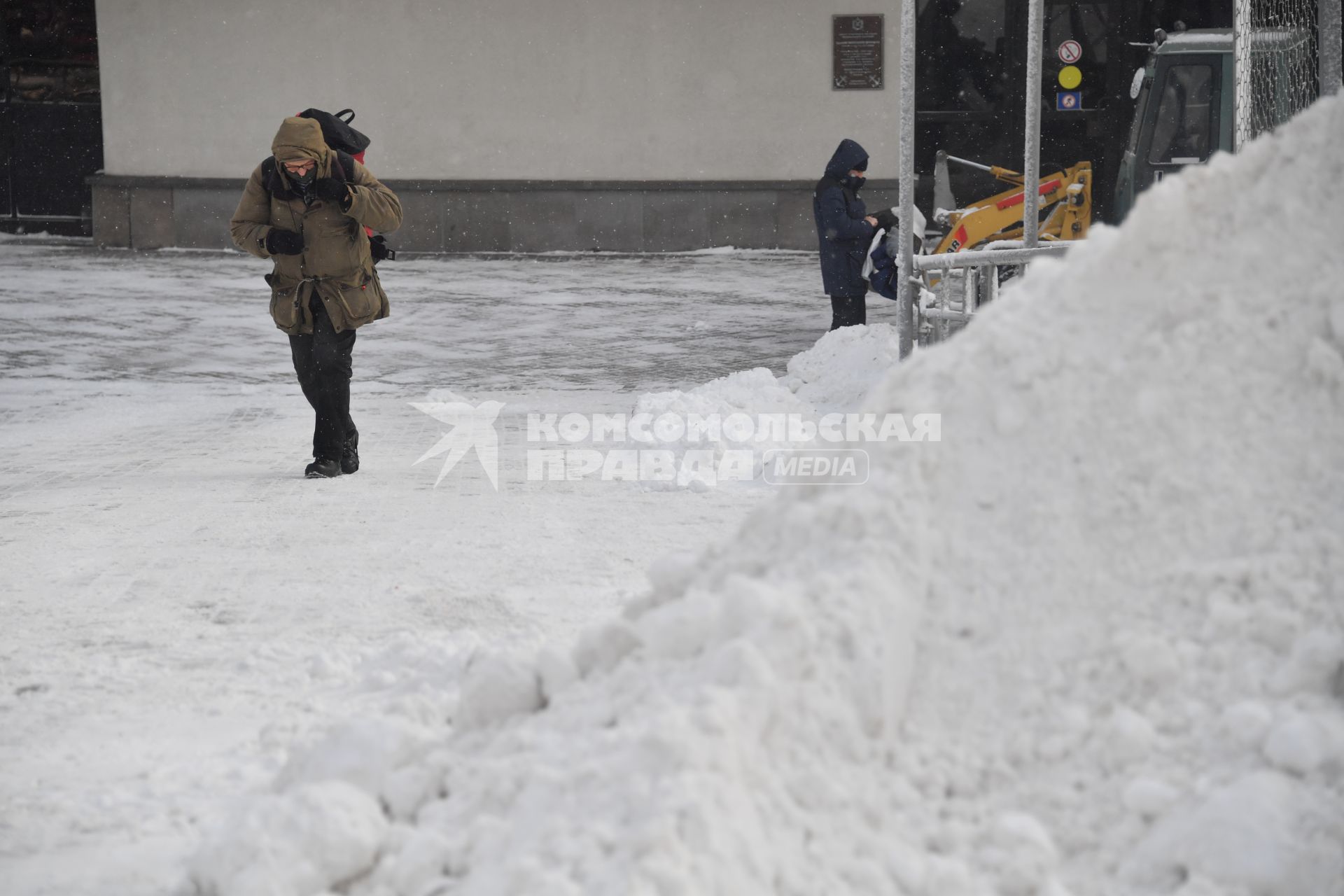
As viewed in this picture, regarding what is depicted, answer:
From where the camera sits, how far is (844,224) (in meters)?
10.1

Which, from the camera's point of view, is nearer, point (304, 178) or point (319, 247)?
point (304, 178)

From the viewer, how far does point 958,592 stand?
2812mm

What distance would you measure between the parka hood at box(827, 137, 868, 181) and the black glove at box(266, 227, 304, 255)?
4.84 m

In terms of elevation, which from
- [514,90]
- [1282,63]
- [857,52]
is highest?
[857,52]

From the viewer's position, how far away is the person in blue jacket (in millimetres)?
10133

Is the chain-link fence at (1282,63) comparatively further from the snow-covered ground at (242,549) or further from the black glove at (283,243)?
the black glove at (283,243)

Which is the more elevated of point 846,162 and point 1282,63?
point 1282,63

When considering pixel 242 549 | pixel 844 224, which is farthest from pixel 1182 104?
pixel 242 549

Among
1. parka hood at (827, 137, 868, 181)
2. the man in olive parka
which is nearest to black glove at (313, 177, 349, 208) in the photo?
the man in olive parka

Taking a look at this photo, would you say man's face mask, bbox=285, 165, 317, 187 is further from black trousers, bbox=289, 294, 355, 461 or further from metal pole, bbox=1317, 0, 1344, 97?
metal pole, bbox=1317, 0, 1344, 97

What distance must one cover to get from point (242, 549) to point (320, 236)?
61.8 inches

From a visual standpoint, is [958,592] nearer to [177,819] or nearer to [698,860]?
[698,860]

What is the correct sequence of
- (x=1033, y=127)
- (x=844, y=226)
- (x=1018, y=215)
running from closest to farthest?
1. (x=1033, y=127)
2. (x=844, y=226)
3. (x=1018, y=215)

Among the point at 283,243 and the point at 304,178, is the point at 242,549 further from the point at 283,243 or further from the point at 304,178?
the point at 304,178
